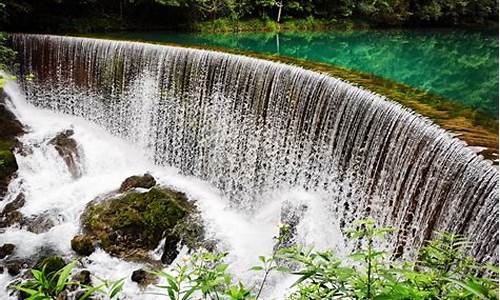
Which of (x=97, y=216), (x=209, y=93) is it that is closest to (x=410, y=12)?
(x=209, y=93)

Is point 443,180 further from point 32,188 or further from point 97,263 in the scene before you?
point 32,188

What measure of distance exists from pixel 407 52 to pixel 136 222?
11.0 metres

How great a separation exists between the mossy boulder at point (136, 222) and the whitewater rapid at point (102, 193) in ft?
0.71

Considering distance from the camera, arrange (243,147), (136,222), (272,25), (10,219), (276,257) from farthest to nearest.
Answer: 1. (272,25)
2. (243,147)
3. (10,219)
4. (136,222)
5. (276,257)

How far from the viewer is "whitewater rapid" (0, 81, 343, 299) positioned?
21.5ft

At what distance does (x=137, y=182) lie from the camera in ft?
27.0

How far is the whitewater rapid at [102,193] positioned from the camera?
6.55 meters

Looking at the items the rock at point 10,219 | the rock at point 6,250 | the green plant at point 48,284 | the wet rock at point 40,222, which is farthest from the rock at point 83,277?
the green plant at point 48,284

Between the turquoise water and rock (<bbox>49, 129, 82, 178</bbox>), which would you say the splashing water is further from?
the turquoise water

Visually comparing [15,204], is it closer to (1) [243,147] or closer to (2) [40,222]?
(2) [40,222]

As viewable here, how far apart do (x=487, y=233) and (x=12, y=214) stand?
7075mm

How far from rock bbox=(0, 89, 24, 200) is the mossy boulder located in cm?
170

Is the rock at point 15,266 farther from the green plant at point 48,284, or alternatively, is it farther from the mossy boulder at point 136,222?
the green plant at point 48,284

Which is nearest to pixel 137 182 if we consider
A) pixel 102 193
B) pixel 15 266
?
pixel 102 193
